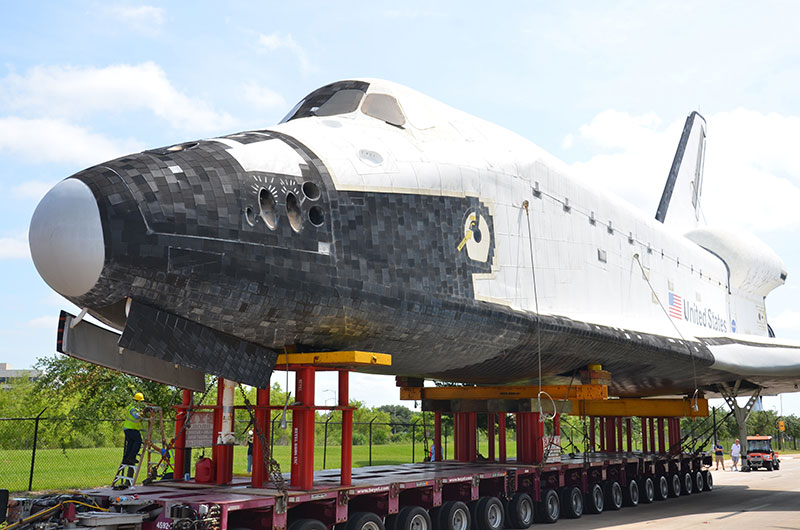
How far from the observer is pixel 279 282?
5676 mm

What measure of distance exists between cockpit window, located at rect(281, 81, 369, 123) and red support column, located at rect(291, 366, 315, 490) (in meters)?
2.70

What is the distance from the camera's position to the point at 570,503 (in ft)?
34.9

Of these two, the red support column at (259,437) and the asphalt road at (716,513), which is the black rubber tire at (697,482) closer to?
the asphalt road at (716,513)

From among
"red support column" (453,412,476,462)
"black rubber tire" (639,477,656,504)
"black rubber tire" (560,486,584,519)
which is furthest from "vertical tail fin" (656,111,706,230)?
"black rubber tire" (560,486,584,519)

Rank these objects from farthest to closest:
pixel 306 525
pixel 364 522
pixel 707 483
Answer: pixel 707 483, pixel 364 522, pixel 306 525

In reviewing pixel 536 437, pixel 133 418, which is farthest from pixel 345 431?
pixel 536 437

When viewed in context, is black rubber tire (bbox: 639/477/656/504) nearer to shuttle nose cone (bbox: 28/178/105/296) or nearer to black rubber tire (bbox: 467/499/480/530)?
black rubber tire (bbox: 467/499/480/530)

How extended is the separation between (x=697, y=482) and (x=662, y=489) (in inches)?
105

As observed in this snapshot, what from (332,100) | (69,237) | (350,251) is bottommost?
(69,237)

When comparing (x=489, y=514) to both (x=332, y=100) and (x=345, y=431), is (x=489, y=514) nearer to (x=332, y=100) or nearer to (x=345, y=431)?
(x=345, y=431)

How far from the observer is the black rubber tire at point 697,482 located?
1642 centimetres

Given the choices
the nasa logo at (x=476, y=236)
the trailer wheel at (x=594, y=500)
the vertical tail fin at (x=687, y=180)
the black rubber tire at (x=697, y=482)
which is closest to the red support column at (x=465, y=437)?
the trailer wheel at (x=594, y=500)

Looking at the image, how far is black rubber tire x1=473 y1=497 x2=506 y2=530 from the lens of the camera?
853 centimetres

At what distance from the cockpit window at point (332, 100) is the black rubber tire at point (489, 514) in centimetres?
483
